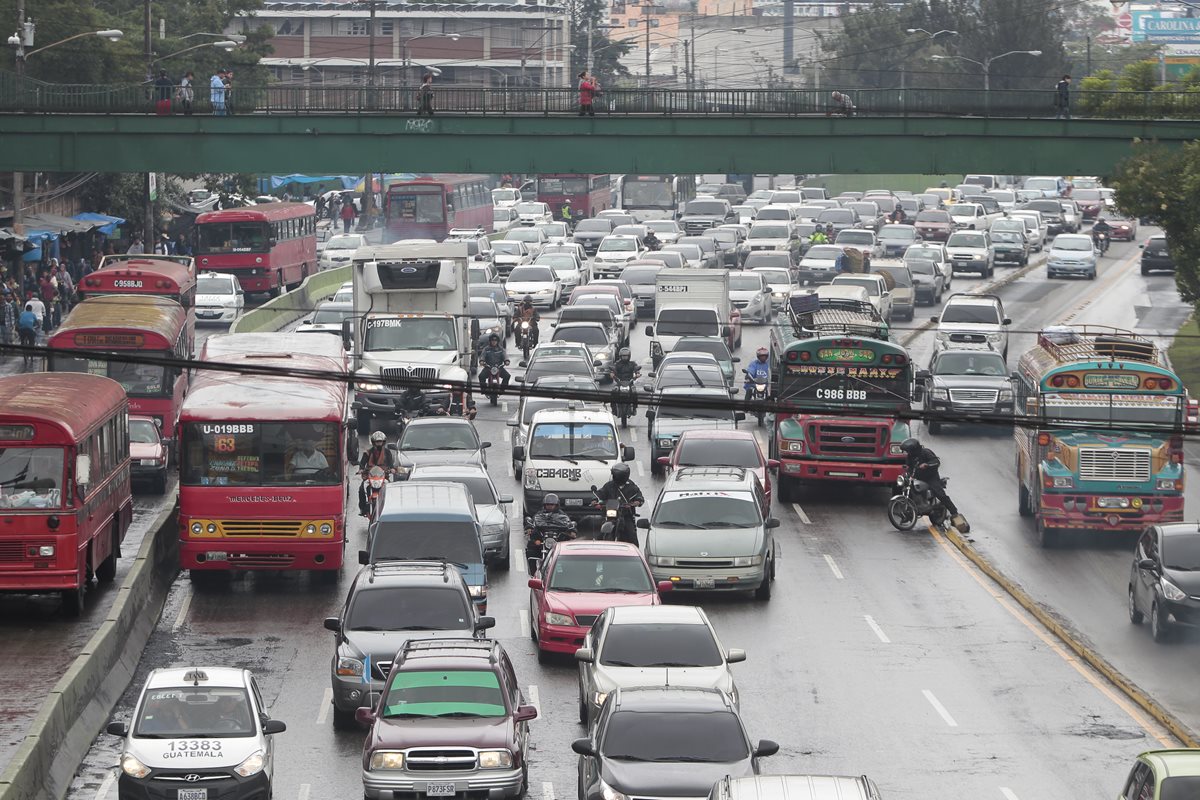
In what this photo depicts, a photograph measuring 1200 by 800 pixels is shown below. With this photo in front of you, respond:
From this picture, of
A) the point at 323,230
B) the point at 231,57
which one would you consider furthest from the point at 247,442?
the point at 323,230

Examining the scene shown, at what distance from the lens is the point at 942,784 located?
20109 mm

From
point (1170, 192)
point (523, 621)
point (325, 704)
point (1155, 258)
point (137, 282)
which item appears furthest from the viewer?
point (1155, 258)

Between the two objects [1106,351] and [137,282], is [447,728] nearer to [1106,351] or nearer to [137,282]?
[1106,351]

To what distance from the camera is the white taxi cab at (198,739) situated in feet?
58.6

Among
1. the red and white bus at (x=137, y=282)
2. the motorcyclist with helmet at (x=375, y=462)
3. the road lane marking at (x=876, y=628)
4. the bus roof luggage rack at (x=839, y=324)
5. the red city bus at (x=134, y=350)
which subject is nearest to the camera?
the road lane marking at (x=876, y=628)

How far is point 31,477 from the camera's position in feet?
84.4

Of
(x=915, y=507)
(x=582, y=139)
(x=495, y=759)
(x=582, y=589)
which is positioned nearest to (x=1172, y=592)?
(x=582, y=589)

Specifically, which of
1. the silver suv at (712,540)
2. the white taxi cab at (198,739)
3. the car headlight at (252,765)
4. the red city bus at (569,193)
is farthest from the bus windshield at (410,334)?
the red city bus at (569,193)

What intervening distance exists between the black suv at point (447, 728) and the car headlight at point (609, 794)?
1466 mm

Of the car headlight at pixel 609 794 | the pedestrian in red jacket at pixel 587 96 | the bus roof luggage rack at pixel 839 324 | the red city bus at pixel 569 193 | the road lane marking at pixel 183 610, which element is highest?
the pedestrian in red jacket at pixel 587 96

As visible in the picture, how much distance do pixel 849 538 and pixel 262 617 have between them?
11190 millimetres

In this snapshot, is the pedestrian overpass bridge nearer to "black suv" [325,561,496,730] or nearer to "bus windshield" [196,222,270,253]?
"bus windshield" [196,222,270,253]

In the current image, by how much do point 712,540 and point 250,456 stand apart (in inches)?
274

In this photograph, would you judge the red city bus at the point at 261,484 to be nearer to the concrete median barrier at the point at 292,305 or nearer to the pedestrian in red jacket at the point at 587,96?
the pedestrian in red jacket at the point at 587,96
